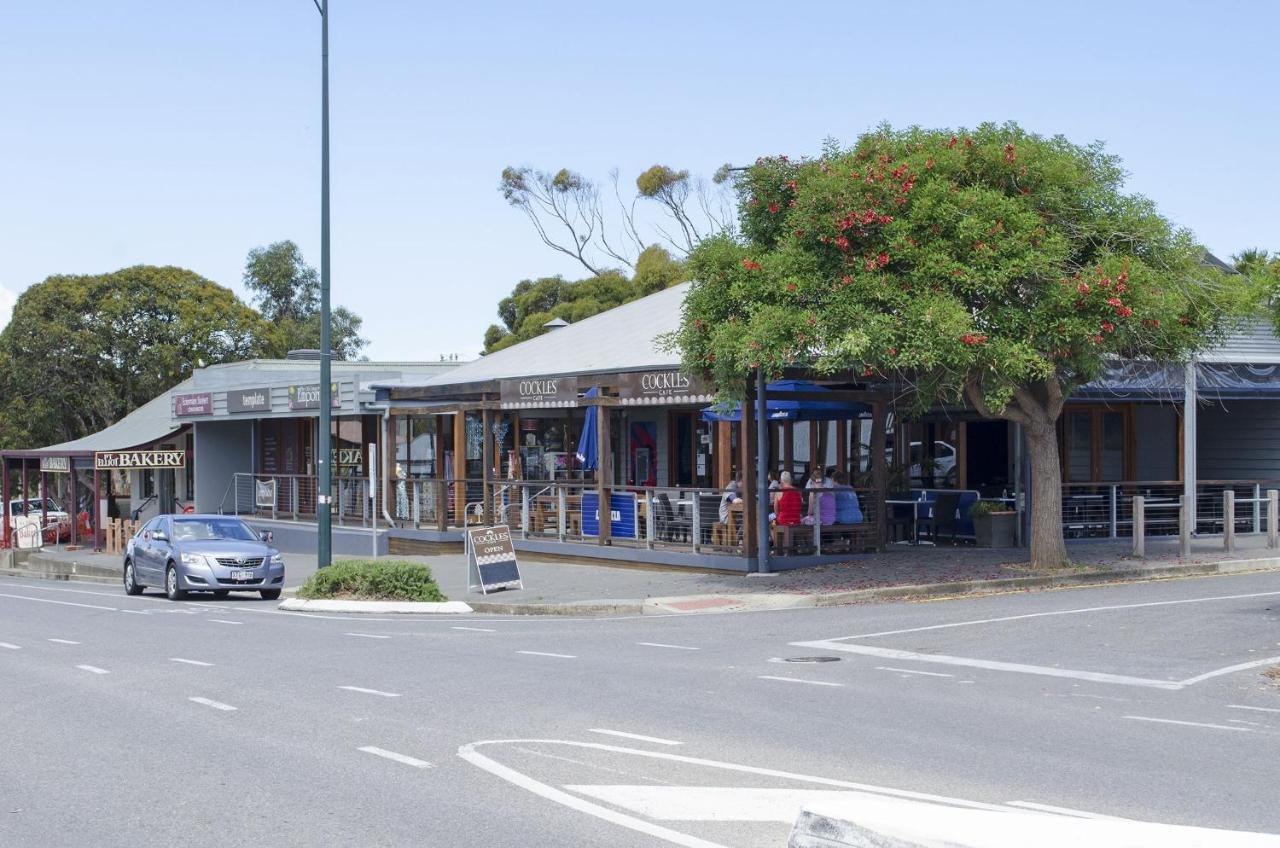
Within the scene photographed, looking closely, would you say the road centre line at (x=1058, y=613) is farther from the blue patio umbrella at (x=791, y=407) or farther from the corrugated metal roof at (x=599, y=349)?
the corrugated metal roof at (x=599, y=349)

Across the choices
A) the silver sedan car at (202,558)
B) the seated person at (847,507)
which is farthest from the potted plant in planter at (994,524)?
the silver sedan car at (202,558)

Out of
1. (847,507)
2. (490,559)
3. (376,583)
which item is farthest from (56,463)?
(847,507)

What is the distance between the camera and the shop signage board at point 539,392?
25984 mm

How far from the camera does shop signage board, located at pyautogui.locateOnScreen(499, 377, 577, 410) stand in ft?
85.3

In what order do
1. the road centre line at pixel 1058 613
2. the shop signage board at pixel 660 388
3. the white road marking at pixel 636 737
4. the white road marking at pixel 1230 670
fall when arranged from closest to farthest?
the white road marking at pixel 636 737
the white road marking at pixel 1230 670
the road centre line at pixel 1058 613
the shop signage board at pixel 660 388

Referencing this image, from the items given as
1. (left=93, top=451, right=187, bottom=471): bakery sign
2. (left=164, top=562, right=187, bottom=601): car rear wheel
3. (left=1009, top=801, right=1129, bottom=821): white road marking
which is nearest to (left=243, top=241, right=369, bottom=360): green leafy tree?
(left=93, top=451, right=187, bottom=471): bakery sign

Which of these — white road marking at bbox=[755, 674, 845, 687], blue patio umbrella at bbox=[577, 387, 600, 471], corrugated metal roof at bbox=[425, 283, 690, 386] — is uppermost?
corrugated metal roof at bbox=[425, 283, 690, 386]

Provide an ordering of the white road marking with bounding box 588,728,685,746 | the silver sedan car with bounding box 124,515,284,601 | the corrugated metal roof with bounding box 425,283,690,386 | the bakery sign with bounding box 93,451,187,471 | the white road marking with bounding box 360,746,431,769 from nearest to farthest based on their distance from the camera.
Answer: the white road marking with bounding box 360,746,431,769 < the white road marking with bounding box 588,728,685,746 < the silver sedan car with bounding box 124,515,284,601 < the corrugated metal roof with bounding box 425,283,690,386 < the bakery sign with bounding box 93,451,187,471

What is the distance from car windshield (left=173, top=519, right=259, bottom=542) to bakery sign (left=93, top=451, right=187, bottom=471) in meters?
16.2

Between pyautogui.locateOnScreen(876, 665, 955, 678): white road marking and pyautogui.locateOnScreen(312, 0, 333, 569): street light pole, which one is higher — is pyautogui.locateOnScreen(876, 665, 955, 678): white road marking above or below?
below

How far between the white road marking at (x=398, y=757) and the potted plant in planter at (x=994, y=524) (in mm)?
16814

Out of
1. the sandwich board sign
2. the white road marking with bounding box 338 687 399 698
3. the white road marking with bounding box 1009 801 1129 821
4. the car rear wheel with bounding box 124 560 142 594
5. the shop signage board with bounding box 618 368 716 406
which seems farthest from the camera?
the car rear wheel with bounding box 124 560 142 594

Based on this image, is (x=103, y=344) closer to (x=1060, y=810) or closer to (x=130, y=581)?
(x=130, y=581)

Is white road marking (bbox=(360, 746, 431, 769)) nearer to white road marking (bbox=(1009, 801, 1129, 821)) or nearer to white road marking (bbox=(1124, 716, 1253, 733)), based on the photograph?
white road marking (bbox=(1009, 801, 1129, 821))
